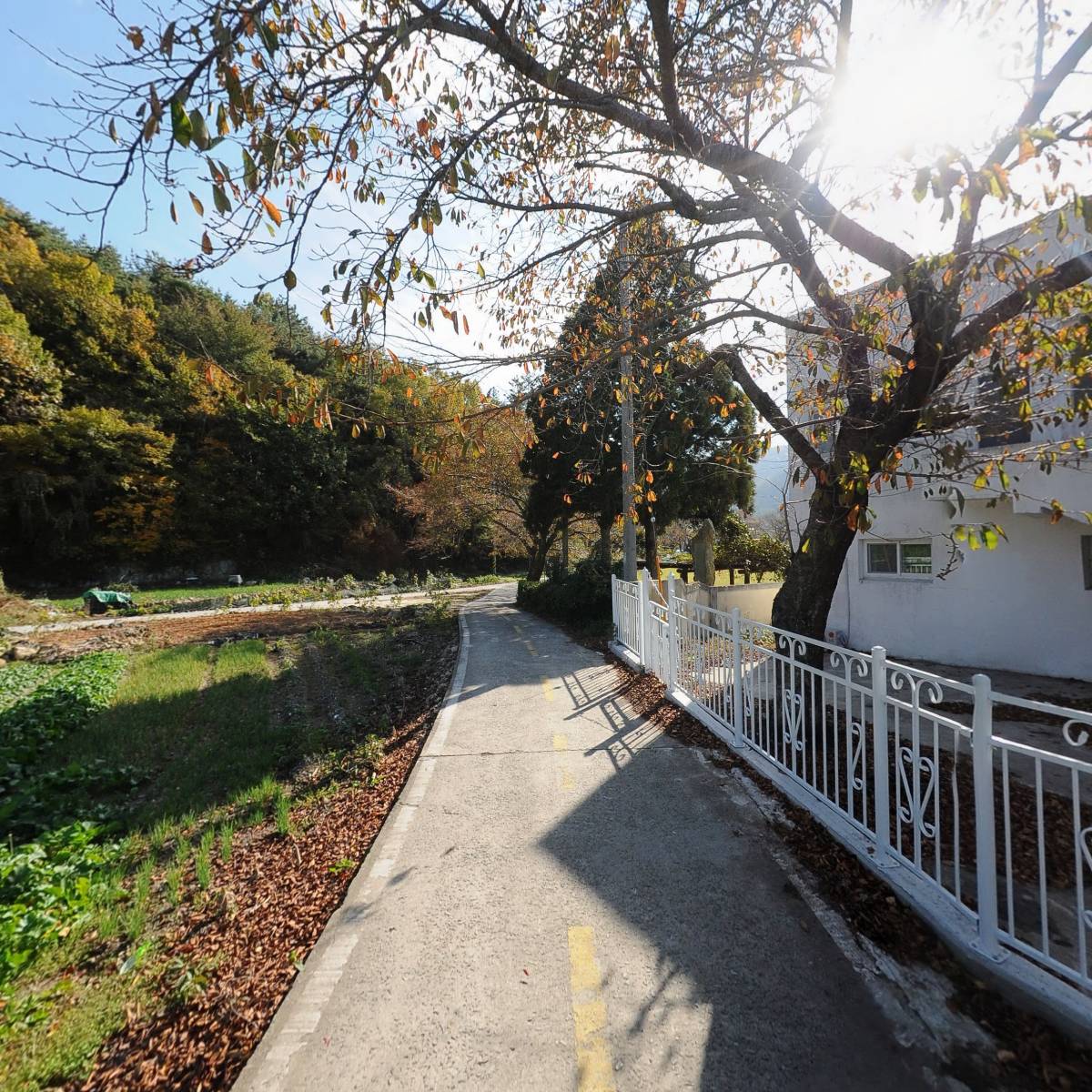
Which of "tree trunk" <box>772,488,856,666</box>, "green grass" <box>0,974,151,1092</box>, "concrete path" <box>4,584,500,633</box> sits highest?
"tree trunk" <box>772,488,856,666</box>

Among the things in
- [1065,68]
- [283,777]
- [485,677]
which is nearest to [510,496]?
[485,677]

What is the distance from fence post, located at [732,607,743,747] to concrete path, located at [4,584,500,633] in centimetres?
1679

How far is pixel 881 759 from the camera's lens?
3.13 metres

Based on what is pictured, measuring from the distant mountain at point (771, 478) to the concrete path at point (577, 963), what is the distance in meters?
3.29

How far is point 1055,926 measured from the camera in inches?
110

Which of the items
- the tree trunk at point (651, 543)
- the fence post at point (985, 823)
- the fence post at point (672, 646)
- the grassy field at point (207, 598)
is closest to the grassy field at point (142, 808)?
the fence post at point (985, 823)

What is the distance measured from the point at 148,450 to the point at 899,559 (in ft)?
112

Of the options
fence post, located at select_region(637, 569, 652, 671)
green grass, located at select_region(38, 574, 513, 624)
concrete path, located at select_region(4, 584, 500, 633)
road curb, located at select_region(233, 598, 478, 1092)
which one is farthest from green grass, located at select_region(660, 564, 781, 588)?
road curb, located at select_region(233, 598, 478, 1092)

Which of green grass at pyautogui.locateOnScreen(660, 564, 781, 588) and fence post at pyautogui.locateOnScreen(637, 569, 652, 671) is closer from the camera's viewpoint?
fence post at pyautogui.locateOnScreen(637, 569, 652, 671)

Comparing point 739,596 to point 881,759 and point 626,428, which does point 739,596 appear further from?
point 881,759

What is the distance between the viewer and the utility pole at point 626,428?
6584mm

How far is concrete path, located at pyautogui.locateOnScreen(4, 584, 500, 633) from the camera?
16.0m

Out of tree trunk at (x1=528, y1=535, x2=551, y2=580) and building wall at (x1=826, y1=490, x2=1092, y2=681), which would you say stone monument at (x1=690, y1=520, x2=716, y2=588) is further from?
tree trunk at (x1=528, y1=535, x2=551, y2=580)

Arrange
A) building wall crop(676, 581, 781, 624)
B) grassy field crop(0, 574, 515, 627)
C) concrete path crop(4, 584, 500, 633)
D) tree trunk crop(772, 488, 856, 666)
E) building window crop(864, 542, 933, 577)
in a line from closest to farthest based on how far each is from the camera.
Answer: tree trunk crop(772, 488, 856, 666), building window crop(864, 542, 933, 577), building wall crop(676, 581, 781, 624), concrete path crop(4, 584, 500, 633), grassy field crop(0, 574, 515, 627)
